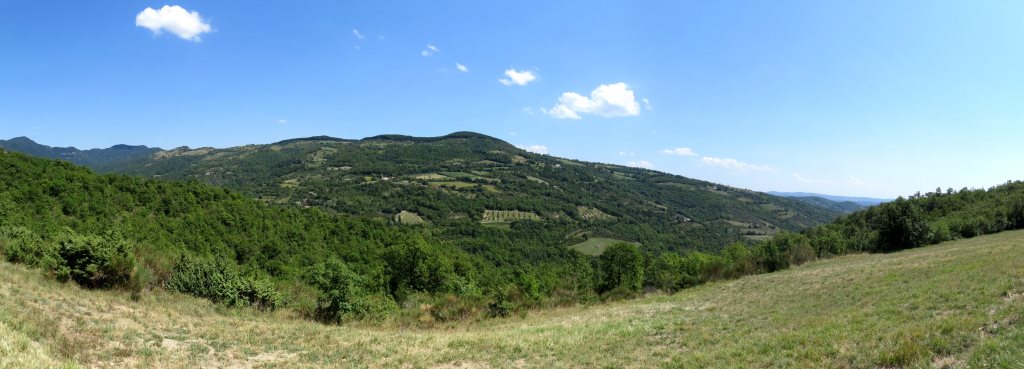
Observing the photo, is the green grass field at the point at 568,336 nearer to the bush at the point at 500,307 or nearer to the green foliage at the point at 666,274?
the bush at the point at 500,307

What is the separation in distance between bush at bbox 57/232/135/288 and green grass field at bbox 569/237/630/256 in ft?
396

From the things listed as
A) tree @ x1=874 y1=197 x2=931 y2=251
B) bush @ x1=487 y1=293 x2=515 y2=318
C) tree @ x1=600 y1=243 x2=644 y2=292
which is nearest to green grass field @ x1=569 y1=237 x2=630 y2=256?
tree @ x1=600 y1=243 x2=644 y2=292

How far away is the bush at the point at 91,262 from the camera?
17.4 meters

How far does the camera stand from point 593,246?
144750 mm

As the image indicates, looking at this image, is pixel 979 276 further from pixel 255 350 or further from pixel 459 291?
pixel 459 291

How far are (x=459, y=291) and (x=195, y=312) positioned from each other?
30139 mm

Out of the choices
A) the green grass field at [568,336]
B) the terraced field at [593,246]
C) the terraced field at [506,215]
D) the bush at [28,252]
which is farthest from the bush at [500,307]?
the terraced field at [506,215]

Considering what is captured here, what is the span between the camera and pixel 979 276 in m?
17.8

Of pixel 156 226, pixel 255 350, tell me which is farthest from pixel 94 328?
pixel 156 226

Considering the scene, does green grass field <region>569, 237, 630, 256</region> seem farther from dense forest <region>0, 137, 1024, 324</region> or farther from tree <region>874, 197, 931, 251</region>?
tree <region>874, 197, 931, 251</region>

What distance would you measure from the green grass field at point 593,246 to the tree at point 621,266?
77302 mm

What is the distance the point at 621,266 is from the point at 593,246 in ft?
306

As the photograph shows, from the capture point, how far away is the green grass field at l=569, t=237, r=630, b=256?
134938mm

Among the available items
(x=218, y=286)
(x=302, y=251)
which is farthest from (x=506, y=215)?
(x=218, y=286)
